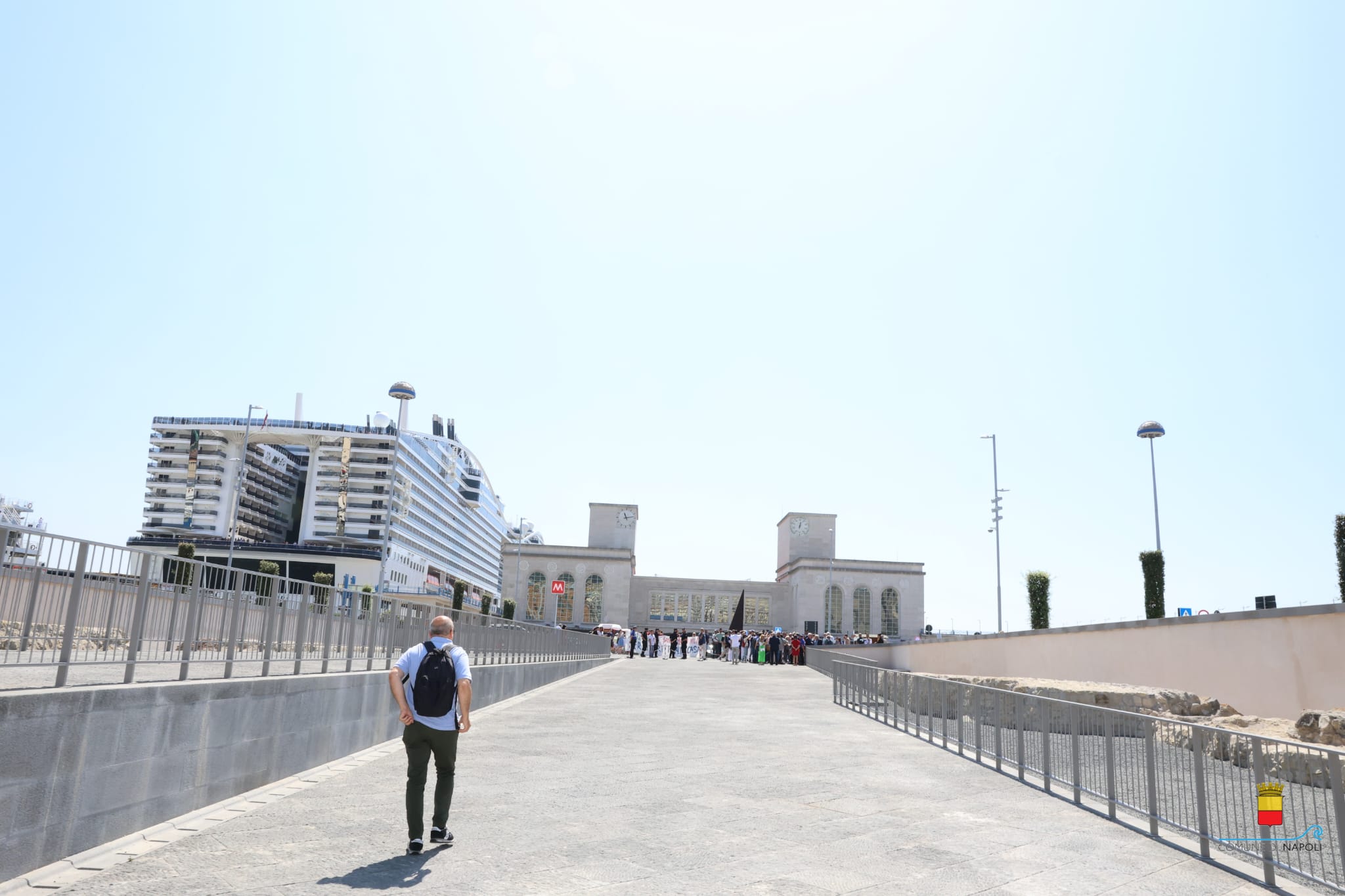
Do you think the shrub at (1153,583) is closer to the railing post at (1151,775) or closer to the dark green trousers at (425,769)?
the railing post at (1151,775)

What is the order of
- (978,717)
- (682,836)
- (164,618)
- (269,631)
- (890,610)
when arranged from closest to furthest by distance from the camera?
1. (682,836)
2. (164,618)
3. (269,631)
4. (978,717)
5. (890,610)

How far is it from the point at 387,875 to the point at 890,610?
324 feet

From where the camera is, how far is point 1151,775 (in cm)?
718

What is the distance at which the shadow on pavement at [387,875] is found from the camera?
16.6 ft

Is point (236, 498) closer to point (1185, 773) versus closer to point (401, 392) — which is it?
point (401, 392)

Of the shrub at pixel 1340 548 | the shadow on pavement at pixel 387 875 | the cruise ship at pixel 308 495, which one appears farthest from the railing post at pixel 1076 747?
the cruise ship at pixel 308 495

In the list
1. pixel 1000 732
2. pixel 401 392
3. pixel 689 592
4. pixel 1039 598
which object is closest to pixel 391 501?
pixel 401 392

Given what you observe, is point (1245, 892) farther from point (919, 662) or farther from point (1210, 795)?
point (919, 662)

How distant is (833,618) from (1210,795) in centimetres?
9430

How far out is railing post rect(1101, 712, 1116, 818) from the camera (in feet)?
25.4

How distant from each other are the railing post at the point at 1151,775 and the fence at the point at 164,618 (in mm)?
7587

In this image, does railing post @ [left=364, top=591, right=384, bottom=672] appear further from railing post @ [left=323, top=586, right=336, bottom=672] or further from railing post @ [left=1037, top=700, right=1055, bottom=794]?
railing post @ [left=1037, top=700, right=1055, bottom=794]

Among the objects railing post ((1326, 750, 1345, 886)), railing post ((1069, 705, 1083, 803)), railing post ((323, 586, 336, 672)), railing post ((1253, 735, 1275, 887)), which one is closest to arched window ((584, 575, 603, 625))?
railing post ((323, 586, 336, 672))

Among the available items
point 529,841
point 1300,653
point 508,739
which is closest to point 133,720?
point 529,841
